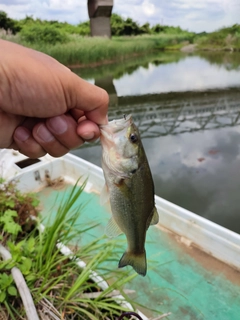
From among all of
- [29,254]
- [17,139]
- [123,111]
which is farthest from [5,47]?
[123,111]

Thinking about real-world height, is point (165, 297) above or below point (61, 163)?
below

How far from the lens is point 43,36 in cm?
1848

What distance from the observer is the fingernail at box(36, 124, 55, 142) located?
1.59 m

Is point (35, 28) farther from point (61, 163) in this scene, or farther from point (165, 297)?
point (165, 297)

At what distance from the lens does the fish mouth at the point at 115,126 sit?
1.35m

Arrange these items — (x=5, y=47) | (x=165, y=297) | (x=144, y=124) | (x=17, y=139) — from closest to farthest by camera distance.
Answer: (x=5, y=47) < (x=17, y=139) < (x=165, y=297) < (x=144, y=124)

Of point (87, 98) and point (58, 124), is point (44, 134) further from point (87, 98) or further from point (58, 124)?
point (87, 98)

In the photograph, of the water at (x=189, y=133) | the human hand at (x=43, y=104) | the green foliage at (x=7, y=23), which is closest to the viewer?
the human hand at (x=43, y=104)

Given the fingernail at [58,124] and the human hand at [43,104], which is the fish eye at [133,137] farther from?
the fingernail at [58,124]

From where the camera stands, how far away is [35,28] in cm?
1881

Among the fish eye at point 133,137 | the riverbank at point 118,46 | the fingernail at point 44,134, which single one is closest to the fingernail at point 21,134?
the fingernail at point 44,134

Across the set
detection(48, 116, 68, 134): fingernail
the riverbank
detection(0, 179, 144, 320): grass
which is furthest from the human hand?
the riverbank


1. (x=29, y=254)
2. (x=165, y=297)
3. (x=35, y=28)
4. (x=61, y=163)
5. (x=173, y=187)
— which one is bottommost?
(x=173, y=187)

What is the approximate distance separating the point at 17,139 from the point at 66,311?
4.18ft
